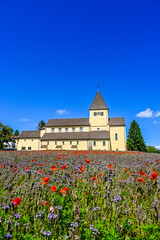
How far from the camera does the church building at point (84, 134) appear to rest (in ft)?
146

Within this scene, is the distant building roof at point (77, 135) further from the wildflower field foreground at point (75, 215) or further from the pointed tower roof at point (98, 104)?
the wildflower field foreground at point (75, 215)

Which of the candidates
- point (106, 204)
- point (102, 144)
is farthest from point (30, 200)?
point (102, 144)

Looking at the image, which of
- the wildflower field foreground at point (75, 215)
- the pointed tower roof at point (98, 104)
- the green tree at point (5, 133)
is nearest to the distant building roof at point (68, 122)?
the pointed tower roof at point (98, 104)

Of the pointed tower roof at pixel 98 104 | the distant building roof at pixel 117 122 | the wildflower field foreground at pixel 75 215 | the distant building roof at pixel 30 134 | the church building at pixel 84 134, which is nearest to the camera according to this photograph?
the wildflower field foreground at pixel 75 215

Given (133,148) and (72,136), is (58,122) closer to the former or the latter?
(72,136)

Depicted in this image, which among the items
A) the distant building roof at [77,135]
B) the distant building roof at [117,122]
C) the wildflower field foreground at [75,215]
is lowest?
the wildflower field foreground at [75,215]

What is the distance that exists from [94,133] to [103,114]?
23.5ft

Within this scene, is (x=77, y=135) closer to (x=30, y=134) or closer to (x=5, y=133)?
(x=30, y=134)

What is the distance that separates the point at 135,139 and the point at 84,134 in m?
23.2

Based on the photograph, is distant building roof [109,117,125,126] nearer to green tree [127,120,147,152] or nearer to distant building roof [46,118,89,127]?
distant building roof [46,118,89,127]

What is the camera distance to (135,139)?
196ft

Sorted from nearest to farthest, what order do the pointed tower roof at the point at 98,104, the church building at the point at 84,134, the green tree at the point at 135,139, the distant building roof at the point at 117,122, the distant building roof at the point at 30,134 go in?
the church building at the point at 84,134
the distant building roof at the point at 117,122
the pointed tower roof at the point at 98,104
the distant building roof at the point at 30,134
the green tree at the point at 135,139

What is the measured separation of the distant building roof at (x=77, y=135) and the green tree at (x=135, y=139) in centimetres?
1848

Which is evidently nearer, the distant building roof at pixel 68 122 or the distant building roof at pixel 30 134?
the distant building roof at pixel 68 122
